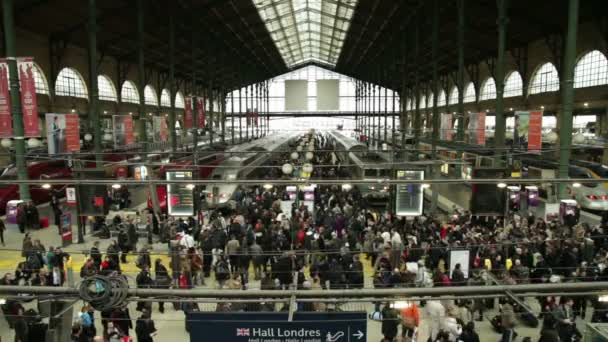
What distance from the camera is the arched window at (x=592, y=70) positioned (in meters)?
27.4

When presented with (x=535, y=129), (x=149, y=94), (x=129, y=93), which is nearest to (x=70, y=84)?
(x=129, y=93)

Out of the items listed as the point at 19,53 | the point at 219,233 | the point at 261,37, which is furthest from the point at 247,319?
the point at 261,37

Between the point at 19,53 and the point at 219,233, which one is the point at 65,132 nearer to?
the point at 219,233

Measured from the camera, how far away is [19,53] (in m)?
26.7

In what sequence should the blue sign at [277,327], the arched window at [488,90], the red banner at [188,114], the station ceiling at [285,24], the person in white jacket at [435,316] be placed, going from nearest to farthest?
the blue sign at [277,327] < the person in white jacket at [435,316] < the red banner at [188,114] < the station ceiling at [285,24] < the arched window at [488,90]

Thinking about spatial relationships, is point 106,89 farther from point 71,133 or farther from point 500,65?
point 500,65

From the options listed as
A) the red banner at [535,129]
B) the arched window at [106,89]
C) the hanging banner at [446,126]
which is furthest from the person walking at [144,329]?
the arched window at [106,89]

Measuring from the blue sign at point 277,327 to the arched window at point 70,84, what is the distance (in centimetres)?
3144

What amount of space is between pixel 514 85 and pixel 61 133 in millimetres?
34362

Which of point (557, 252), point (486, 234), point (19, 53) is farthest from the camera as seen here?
point (19, 53)

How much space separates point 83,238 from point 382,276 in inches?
447

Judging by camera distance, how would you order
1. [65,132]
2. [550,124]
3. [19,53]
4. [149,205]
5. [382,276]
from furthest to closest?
[550,124], [19,53], [149,205], [65,132], [382,276]

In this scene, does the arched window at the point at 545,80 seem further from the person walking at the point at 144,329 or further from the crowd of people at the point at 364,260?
the person walking at the point at 144,329

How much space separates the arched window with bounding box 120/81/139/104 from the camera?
4297cm
